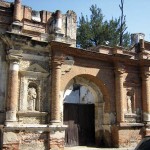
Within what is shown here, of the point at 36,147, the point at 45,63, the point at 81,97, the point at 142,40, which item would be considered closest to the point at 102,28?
the point at 81,97

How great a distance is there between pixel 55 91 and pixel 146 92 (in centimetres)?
592

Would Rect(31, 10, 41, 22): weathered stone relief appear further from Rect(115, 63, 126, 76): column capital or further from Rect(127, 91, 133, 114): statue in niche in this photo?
Rect(127, 91, 133, 114): statue in niche

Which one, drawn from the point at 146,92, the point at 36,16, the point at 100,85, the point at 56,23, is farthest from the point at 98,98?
the point at 36,16

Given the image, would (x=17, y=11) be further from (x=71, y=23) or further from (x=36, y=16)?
(x=71, y=23)

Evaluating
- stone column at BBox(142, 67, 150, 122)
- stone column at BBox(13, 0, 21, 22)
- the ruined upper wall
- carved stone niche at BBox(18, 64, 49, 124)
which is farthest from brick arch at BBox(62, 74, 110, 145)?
stone column at BBox(13, 0, 21, 22)

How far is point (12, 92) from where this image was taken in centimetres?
1116

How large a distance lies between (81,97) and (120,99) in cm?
740

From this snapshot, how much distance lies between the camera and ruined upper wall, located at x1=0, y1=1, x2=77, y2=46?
12.0 metres

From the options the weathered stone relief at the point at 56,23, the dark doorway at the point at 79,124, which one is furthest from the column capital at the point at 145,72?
the weathered stone relief at the point at 56,23

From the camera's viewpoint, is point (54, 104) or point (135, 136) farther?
point (135, 136)

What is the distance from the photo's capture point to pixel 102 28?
2702 centimetres

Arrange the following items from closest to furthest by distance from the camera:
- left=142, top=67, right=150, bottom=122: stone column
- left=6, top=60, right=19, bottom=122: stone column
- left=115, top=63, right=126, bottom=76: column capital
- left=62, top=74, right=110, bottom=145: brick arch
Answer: left=6, top=60, right=19, bottom=122: stone column, left=62, top=74, right=110, bottom=145: brick arch, left=115, top=63, right=126, bottom=76: column capital, left=142, top=67, right=150, bottom=122: stone column

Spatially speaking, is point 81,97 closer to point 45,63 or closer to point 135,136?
point 135,136

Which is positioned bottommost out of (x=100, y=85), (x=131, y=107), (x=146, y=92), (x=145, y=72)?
(x=131, y=107)
